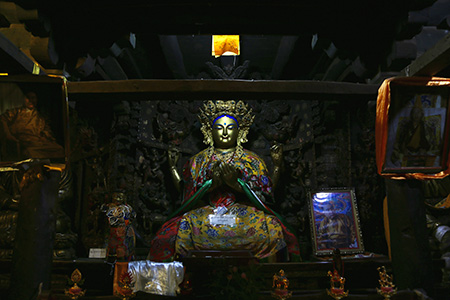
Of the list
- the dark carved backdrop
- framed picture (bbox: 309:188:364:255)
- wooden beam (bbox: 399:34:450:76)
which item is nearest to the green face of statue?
the dark carved backdrop

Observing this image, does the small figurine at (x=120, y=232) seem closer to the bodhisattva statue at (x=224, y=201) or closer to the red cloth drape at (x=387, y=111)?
the bodhisattva statue at (x=224, y=201)

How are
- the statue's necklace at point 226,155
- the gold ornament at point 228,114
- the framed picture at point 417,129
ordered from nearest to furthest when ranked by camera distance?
the framed picture at point 417,129 → the statue's necklace at point 226,155 → the gold ornament at point 228,114

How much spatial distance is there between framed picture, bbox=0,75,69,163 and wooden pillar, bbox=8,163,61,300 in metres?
0.23

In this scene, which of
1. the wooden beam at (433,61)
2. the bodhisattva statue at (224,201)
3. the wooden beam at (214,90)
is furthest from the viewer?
the bodhisattva statue at (224,201)

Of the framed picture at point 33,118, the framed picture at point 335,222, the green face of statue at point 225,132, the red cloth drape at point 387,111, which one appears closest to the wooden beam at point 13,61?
the framed picture at point 33,118

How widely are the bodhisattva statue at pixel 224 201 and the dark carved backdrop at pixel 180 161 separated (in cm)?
50

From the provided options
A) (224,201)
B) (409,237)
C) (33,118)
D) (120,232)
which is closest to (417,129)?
(409,237)

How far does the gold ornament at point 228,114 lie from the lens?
771cm

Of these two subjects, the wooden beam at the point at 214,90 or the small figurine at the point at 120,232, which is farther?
the small figurine at the point at 120,232

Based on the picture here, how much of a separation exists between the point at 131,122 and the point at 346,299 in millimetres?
5039

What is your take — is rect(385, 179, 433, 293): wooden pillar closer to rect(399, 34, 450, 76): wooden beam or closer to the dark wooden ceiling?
rect(399, 34, 450, 76): wooden beam

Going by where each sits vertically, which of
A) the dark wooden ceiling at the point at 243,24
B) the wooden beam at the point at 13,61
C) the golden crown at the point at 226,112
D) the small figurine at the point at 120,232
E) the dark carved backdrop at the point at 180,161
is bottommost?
the small figurine at the point at 120,232

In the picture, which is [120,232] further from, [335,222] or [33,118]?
[335,222]

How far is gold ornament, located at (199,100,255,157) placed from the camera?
771cm
